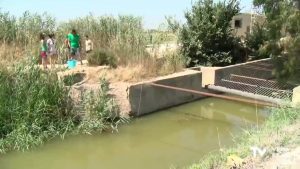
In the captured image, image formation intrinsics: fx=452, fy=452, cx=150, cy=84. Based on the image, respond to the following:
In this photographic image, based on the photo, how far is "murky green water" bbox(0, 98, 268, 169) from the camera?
344 inches

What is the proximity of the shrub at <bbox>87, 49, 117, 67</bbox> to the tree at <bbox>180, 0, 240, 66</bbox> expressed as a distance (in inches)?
145

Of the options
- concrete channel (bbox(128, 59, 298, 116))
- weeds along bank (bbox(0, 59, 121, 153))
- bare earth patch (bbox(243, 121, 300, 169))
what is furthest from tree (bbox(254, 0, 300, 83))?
bare earth patch (bbox(243, 121, 300, 169))

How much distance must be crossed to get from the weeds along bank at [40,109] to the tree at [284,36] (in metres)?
5.86

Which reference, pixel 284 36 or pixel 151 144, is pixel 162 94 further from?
pixel 284 36

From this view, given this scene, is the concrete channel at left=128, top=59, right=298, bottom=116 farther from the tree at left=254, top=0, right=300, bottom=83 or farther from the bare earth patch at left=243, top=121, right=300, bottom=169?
the bare earth patch at left=243, top=121, right=300, bottom=169

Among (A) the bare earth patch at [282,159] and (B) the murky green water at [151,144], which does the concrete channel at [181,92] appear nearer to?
(B) the murky green water at [151,144]

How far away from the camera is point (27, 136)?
9.56m

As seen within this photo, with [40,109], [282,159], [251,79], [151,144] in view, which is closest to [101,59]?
[40,109]

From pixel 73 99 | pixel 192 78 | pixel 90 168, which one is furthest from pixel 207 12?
pixel 90 168

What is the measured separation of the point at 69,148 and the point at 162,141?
2.13 m

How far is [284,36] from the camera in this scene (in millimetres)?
14477

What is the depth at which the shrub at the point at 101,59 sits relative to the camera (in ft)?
44.4

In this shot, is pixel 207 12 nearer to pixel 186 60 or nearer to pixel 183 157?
pixel 186 60

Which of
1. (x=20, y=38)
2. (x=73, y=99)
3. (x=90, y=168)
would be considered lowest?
(x=90, y=168)
